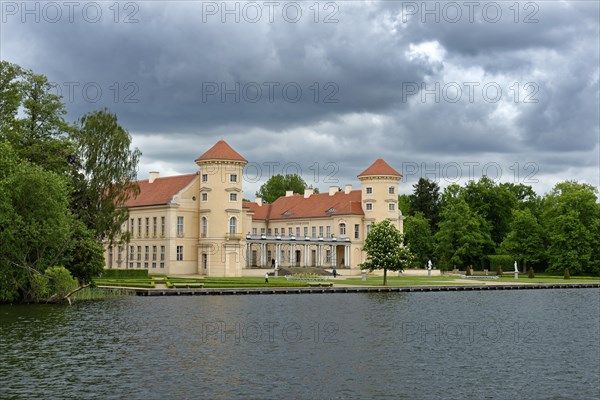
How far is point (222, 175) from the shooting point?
285 ft

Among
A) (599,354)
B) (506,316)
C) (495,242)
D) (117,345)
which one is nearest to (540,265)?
(495,242)

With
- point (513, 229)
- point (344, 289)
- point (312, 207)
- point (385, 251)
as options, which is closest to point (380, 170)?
point (312, 207)

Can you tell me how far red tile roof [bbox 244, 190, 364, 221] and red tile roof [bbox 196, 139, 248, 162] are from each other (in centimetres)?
1424

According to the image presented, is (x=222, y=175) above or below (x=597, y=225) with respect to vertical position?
above

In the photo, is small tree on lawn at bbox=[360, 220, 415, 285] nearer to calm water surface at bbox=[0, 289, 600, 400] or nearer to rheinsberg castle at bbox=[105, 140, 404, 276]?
rheinsberg castle at bbox=[105, 140, 404, 276]

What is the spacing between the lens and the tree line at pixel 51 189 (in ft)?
154

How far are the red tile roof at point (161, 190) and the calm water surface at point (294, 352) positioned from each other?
4070cm

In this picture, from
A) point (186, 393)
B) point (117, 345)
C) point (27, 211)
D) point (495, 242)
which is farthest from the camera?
point (495, 242)

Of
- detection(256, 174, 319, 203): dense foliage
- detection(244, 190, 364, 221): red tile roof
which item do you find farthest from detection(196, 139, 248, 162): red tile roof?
detection(256, 174, 319, 203): dense foliage

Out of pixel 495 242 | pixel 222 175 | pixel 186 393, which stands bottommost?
pixel 186 393

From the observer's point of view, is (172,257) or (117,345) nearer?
(117,345)

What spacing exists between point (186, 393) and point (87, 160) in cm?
4390

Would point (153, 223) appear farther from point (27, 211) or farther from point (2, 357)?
point (2, 357)

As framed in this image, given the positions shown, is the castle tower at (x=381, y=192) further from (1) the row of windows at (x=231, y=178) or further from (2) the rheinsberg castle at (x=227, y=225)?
(1) the row of windows at (x=231, y=178)
